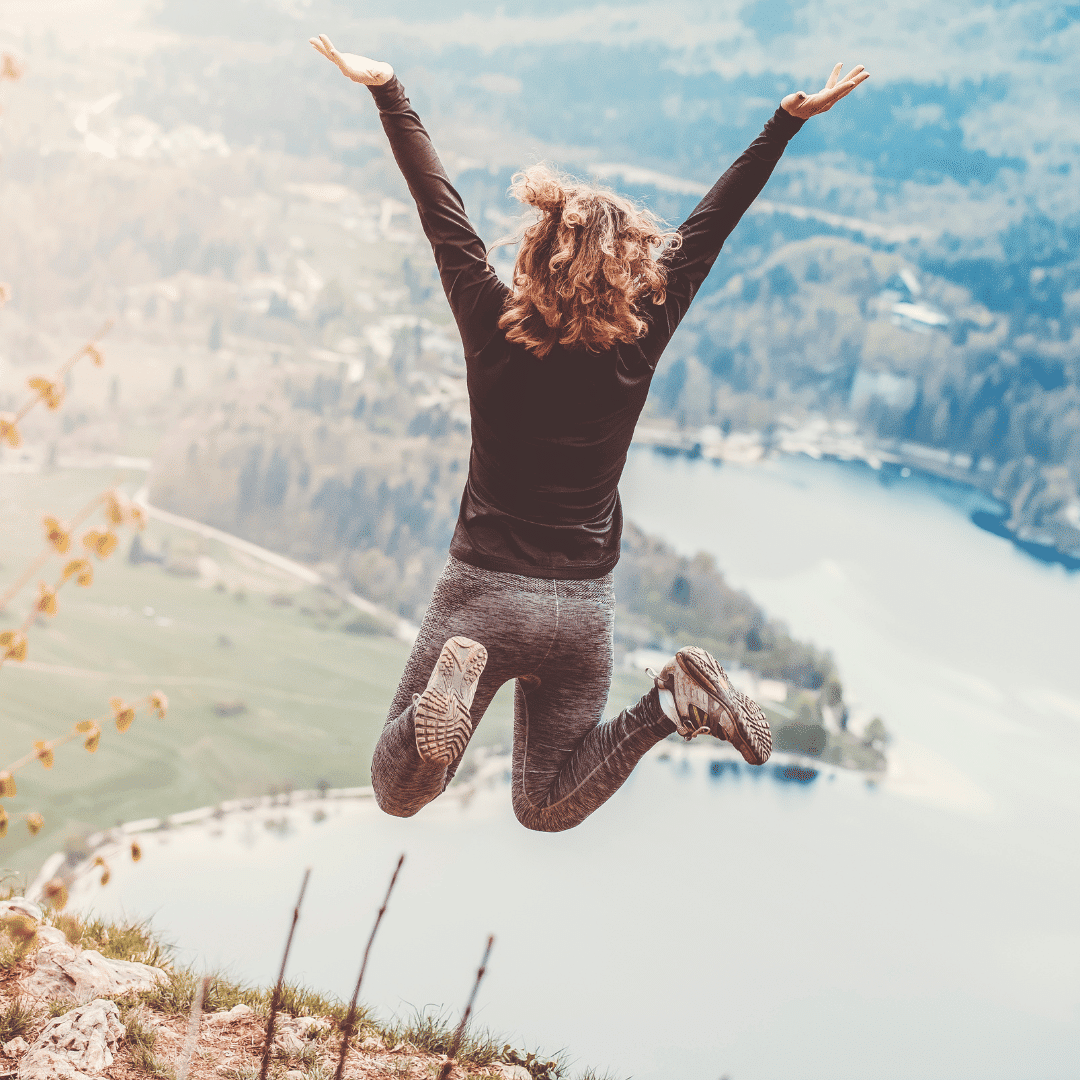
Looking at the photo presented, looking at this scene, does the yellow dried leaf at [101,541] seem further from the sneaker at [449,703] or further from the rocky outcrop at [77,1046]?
the rocky outcrop at [77,1046]

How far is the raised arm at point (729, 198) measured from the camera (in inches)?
85.0

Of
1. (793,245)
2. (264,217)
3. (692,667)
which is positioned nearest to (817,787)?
(793,245)

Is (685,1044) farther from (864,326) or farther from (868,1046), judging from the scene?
(864,326)

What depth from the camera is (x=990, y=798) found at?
54.1 ft

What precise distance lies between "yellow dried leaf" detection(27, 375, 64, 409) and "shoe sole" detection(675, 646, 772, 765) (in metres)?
1.33

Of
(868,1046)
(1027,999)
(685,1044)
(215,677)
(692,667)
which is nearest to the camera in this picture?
(692,667)

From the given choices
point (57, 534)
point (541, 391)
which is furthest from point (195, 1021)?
point (541, 391)

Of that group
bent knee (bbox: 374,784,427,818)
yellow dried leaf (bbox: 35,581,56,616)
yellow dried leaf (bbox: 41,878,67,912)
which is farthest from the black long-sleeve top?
yellow dried leaf (bbox: 41,878,67,912)

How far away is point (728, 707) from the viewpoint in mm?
2119

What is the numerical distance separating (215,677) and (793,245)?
17.4m

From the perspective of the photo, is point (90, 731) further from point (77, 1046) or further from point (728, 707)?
point (77, 1046)

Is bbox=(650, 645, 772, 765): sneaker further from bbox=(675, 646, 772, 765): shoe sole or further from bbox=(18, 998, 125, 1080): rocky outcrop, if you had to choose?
bbox=(18, 998, 125, 1080): rocky outcrop

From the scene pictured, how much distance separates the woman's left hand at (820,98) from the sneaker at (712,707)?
125 centimetres

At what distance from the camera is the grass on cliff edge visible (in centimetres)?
260
